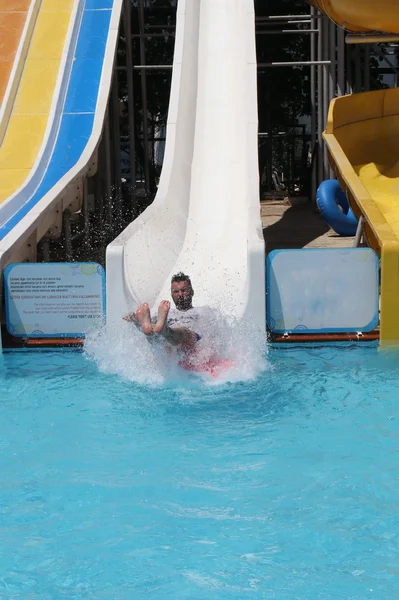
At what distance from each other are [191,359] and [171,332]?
28cm

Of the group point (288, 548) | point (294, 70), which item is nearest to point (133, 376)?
point (288, 548)

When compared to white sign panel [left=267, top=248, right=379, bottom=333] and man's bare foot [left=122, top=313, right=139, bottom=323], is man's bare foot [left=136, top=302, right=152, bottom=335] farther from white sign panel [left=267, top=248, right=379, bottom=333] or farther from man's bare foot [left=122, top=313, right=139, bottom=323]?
white sign panel [left=267, top=248, right=379, bottom=333]

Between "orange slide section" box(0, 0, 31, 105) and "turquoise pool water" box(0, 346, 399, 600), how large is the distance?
5.46 m

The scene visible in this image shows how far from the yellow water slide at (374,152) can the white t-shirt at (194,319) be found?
1.33 meters

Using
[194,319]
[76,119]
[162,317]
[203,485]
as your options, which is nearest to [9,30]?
[76,119]

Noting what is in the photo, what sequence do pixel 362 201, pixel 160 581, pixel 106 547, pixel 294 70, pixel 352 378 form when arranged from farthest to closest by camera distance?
pixel 294 70, pixel 362 201, pixel 352 378, pixel 106 547, pixel 160 581

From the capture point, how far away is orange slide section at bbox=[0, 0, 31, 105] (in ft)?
35.4

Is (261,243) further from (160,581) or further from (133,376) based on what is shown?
(160,581)

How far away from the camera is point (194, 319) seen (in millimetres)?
6164

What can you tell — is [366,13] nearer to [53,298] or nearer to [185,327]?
[53,298]

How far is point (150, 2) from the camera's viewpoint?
52.9ft

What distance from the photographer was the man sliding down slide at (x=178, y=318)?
5.79 m

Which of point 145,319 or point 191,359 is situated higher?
point 145,319

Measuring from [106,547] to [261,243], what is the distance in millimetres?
3201
